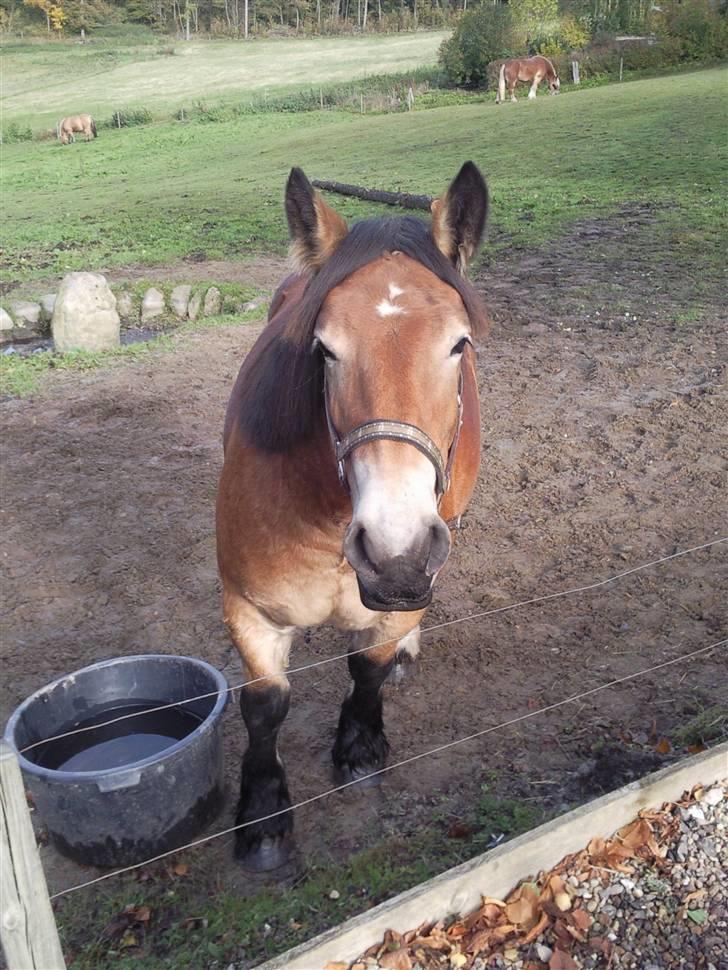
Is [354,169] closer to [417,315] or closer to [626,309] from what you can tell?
[626,309]

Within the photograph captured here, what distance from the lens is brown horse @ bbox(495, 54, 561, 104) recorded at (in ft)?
98.6

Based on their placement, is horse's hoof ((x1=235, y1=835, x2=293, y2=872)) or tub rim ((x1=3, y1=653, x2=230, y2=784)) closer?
tub rim ((x1=3, y1=653, x2=230, y2=784))

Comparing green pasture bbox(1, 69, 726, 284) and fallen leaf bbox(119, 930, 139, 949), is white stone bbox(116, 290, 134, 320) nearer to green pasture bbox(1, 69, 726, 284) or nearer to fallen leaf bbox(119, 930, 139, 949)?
green pasture bbox(1, 69, 726, 284)

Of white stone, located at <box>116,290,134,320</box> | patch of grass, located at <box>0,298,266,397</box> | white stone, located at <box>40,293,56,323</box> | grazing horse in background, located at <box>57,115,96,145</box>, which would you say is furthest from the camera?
grazing horse in background, located at <box>57,115,96,145</box>

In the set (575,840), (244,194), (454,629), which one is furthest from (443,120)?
(575,840)

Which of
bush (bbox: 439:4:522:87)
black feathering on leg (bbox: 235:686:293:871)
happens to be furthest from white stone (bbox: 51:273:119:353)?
Result: bush (bbox: 439:4:522:87)

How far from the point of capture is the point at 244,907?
267 cm

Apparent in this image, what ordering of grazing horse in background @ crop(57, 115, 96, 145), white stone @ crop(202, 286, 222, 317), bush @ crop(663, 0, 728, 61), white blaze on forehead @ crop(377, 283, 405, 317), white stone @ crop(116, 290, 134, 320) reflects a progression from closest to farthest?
white blaze on forehead @ crop(377, 283, 405, 317) → white stone @ crop(202, 286, 222, 317) → white stone @ crop(116, 290, 134, 320) → bush @ crop(663, 0, 728, 61) → grazing horse in background @ crop(57, 115, 96, 145)

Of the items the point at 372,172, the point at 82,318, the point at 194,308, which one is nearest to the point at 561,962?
the point at 82,318

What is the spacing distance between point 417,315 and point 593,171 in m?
15.8

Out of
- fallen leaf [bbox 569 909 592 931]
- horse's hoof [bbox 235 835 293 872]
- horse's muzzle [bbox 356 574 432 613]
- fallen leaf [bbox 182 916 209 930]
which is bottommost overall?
horse's hoof [bbox 235 835 293 872]

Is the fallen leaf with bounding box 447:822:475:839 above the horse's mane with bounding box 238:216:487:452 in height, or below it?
below

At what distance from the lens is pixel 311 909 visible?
8.68 feet

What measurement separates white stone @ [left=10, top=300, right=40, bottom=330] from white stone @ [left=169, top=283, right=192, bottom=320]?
63.4 inches
